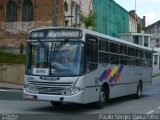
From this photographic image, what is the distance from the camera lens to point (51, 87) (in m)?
15.6

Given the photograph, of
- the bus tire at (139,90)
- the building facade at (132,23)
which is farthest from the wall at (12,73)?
the building facade at (132,23)

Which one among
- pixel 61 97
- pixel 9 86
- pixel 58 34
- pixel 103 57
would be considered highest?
pixel 58 34

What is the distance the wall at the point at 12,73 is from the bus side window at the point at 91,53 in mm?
16828

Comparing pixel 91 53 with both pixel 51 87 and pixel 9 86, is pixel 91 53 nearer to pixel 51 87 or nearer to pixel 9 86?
pixel 51 87

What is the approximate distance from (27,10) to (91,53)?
27151mm

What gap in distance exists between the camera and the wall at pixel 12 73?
1307 inches

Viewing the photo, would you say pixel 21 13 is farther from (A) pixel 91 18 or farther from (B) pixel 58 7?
(A) pixel 91 18

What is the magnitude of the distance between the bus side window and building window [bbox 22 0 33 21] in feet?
85.8

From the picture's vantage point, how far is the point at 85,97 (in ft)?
51.9

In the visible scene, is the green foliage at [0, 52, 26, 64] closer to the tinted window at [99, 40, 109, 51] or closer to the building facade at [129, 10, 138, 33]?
the tinted window at [99, 40, 109, 51]

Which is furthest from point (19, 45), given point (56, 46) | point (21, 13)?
point (56, 46)

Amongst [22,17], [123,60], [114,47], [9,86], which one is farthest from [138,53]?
[22,17]

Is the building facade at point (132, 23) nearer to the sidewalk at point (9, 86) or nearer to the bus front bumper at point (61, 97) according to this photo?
the sidewalk at point (9, 86)

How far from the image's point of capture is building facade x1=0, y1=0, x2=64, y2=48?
4162 cm
